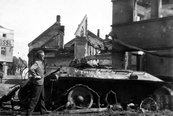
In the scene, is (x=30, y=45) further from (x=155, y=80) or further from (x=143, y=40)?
(x=155, y=80)

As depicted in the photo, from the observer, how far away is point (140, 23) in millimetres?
18391

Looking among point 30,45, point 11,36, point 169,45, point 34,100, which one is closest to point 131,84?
point 34,100

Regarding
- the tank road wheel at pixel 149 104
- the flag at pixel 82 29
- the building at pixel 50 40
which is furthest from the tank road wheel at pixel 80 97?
the flag at pixel 82 29

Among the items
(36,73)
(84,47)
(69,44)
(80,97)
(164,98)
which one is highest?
(69,44)

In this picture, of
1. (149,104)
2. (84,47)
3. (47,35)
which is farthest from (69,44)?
(149,104)

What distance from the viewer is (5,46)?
4572 cm

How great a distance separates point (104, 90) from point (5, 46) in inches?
1461

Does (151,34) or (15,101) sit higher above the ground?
(151,34)

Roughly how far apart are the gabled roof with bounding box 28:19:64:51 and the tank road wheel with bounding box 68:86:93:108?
32056 mm

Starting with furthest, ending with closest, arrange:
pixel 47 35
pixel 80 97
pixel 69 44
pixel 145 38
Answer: pixel 47 35 < pixel 69 44 < pixel 145 38 < pixel 80 97

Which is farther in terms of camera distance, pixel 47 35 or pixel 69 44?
pixel 47 35

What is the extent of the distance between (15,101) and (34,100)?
128 centimetres

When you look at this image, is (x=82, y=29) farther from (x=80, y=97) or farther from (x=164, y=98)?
(x=80, y=97)

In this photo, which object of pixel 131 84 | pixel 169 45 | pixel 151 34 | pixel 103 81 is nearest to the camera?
pixel 103 81
